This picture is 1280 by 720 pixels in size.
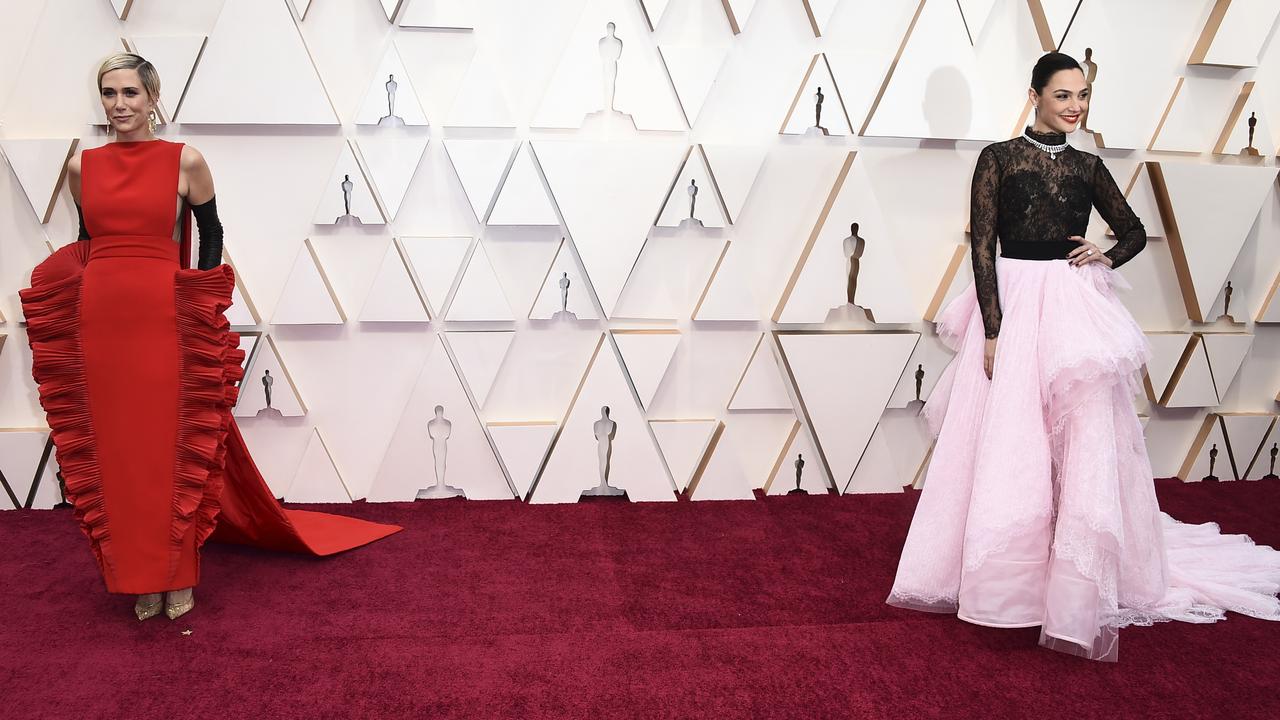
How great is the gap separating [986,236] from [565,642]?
5.23ft

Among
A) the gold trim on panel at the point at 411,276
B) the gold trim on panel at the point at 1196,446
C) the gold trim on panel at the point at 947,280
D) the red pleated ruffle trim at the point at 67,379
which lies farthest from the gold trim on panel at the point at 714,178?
the gold trim on panel at the point at 1196,446


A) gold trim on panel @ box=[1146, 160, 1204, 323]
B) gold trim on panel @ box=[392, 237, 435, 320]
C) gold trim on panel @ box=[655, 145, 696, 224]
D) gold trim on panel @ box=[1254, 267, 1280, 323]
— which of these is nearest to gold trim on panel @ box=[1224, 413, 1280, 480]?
gold trim on panel @ box=[1254, 267, 1280, 323]

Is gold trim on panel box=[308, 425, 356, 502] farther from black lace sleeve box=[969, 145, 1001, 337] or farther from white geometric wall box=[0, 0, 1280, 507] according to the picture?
black lace sleeve box=[969, 145, 1001, 337]

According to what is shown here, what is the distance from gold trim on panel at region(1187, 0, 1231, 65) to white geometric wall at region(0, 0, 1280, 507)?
11 mm

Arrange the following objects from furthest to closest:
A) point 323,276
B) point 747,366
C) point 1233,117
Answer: point 1233,117 → point 747,366 → point 323,276

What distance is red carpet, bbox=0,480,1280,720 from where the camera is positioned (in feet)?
6.57

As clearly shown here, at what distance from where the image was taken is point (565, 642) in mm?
2260

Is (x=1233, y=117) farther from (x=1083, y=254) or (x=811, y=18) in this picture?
(x=811, y=18)

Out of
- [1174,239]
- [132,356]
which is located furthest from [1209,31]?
[132,356]

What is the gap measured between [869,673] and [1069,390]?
90 cm

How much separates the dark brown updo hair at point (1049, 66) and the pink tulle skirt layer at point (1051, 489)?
490mm

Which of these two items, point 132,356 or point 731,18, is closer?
point 132,356

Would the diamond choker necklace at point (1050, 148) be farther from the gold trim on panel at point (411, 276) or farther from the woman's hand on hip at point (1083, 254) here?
the gold trim on panel at point (411, 276)

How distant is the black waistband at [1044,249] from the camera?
2432 millimetres
